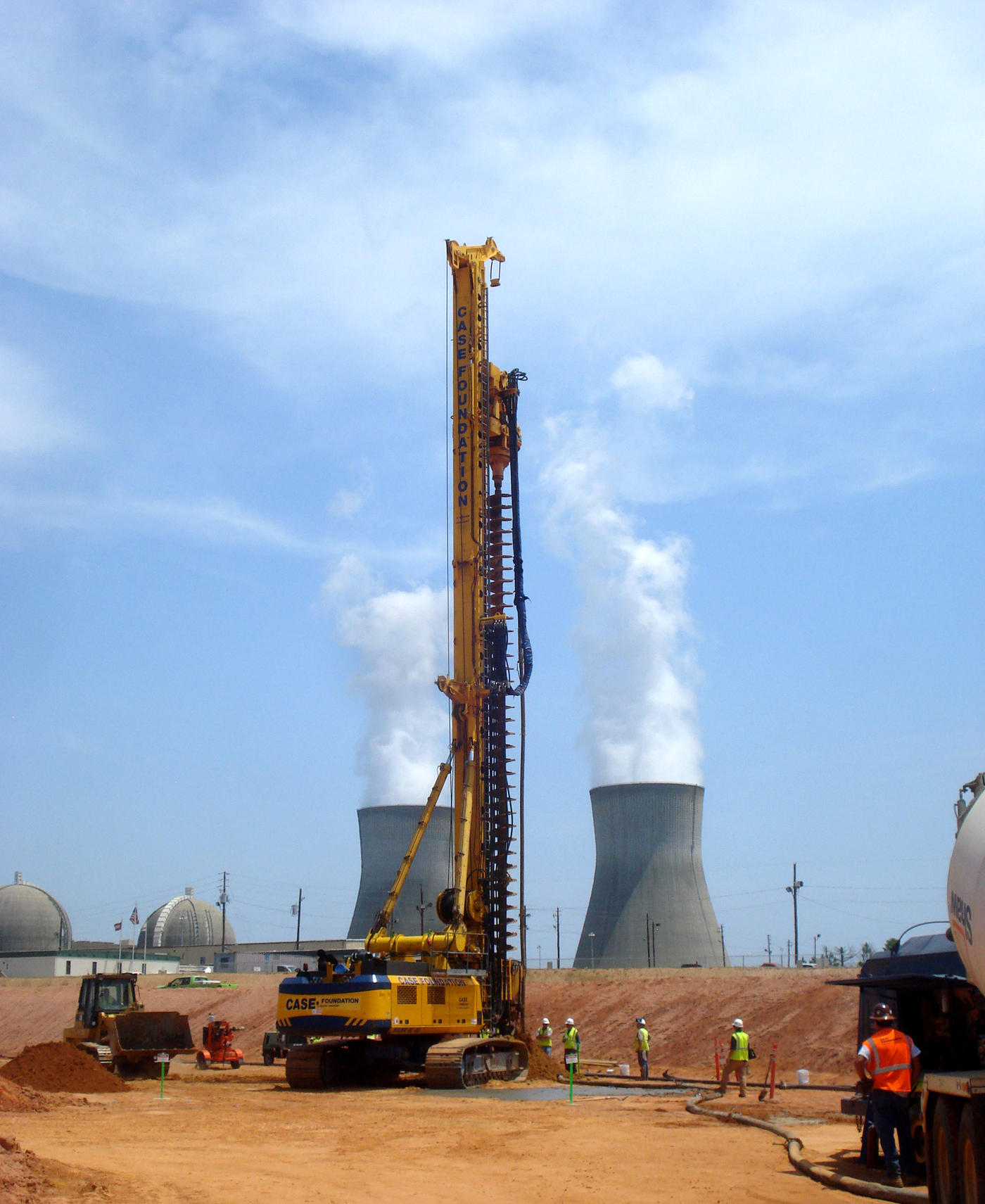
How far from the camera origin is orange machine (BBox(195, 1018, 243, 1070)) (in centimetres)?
2605

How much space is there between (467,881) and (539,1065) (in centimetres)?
350

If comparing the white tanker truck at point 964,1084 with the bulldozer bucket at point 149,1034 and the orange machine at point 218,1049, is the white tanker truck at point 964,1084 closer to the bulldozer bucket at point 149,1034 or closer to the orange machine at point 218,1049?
the bulldozer bucket at point 149,1034

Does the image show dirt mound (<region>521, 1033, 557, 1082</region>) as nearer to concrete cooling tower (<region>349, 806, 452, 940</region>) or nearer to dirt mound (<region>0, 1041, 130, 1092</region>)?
dirt mound (<region>0, 1041, 130, 1092</region>)

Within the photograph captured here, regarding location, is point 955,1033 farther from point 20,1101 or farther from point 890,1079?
point 20,1101

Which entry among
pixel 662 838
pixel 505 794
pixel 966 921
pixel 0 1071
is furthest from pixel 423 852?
pixel 966 921

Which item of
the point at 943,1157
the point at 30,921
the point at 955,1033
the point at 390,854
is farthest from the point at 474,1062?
the point at 30,921

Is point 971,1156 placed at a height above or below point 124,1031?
above

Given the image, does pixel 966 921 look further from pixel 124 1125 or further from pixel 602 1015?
pixel 602 1015

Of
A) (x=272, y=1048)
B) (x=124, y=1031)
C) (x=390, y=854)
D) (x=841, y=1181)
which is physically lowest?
(x=272, y=1048)

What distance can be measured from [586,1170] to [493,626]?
46.1 feet

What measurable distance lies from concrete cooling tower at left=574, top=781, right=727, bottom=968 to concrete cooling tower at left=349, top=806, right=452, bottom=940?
21.8ft

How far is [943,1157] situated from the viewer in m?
8.01

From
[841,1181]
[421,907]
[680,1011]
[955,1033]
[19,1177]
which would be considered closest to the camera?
[19,1177]

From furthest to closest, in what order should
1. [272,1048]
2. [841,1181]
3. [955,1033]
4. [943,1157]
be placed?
[272,1048] → [955,1033] → [841,1181] → [943,1157]
